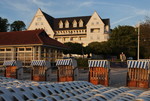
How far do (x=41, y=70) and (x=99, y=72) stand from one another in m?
5.88

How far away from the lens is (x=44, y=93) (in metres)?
7.52

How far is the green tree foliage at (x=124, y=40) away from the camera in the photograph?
4744 centimetres

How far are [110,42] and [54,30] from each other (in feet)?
66.0

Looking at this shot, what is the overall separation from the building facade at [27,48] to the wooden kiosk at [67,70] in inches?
324

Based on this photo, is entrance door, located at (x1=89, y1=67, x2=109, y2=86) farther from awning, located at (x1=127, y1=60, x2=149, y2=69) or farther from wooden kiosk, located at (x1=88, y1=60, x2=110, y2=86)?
awning, located at (x1=127, y1=60, x2=149, y2=69)

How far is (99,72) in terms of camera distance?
1454 centimetres

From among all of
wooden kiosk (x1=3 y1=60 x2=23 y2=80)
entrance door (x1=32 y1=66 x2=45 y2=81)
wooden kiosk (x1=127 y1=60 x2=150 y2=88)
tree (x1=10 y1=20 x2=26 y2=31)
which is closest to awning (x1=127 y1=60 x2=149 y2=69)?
wooden kiosk (x1=127 y1=60 x2=150 y2=88)

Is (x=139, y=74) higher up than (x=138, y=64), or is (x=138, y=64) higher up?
(x=138, y=64)

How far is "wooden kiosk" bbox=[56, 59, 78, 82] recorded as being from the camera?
15703mm

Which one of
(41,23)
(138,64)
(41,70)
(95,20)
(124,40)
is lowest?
(41,70)

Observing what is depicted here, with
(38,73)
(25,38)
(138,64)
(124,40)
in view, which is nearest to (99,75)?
(138,64)

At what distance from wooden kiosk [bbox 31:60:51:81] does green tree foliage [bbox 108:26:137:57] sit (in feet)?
107

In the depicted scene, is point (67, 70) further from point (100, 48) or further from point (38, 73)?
point (100, 48)

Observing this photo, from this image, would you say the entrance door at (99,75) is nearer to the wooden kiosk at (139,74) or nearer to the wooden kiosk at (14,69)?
the wooden kiosk at (139,74)
